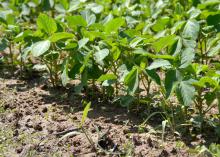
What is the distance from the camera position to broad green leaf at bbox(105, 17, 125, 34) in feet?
9.23

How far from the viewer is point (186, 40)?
2699 millimetres

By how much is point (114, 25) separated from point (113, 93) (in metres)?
0.43

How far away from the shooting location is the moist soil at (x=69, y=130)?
2475 mm

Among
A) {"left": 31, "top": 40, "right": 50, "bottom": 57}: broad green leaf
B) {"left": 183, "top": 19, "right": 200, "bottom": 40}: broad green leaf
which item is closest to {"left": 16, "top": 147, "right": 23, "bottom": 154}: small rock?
{"left": 31, "top": 40, "right": 50, "bottom": 57}: broad green leaf

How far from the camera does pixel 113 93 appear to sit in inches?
119

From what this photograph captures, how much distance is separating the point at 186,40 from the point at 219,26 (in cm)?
50

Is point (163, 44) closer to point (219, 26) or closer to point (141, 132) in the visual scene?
point (141, 132)

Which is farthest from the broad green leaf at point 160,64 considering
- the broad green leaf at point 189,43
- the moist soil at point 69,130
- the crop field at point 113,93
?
the moist soil at point 69,130

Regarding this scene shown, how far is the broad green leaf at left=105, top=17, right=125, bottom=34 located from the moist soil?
0.44 meters

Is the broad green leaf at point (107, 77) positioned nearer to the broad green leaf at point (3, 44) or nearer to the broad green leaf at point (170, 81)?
the broad green leaf at point (170, 81)

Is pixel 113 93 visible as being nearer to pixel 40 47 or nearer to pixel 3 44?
pixel 40 47

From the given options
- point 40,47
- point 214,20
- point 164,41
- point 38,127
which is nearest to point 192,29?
point 214,20

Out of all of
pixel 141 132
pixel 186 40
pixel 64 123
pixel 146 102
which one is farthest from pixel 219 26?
pixel 64 123

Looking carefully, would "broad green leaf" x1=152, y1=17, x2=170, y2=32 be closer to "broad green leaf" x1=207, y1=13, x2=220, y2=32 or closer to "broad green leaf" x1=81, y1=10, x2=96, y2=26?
"broad green leaf" x1=207, y1=13, x2=220, y2=32
